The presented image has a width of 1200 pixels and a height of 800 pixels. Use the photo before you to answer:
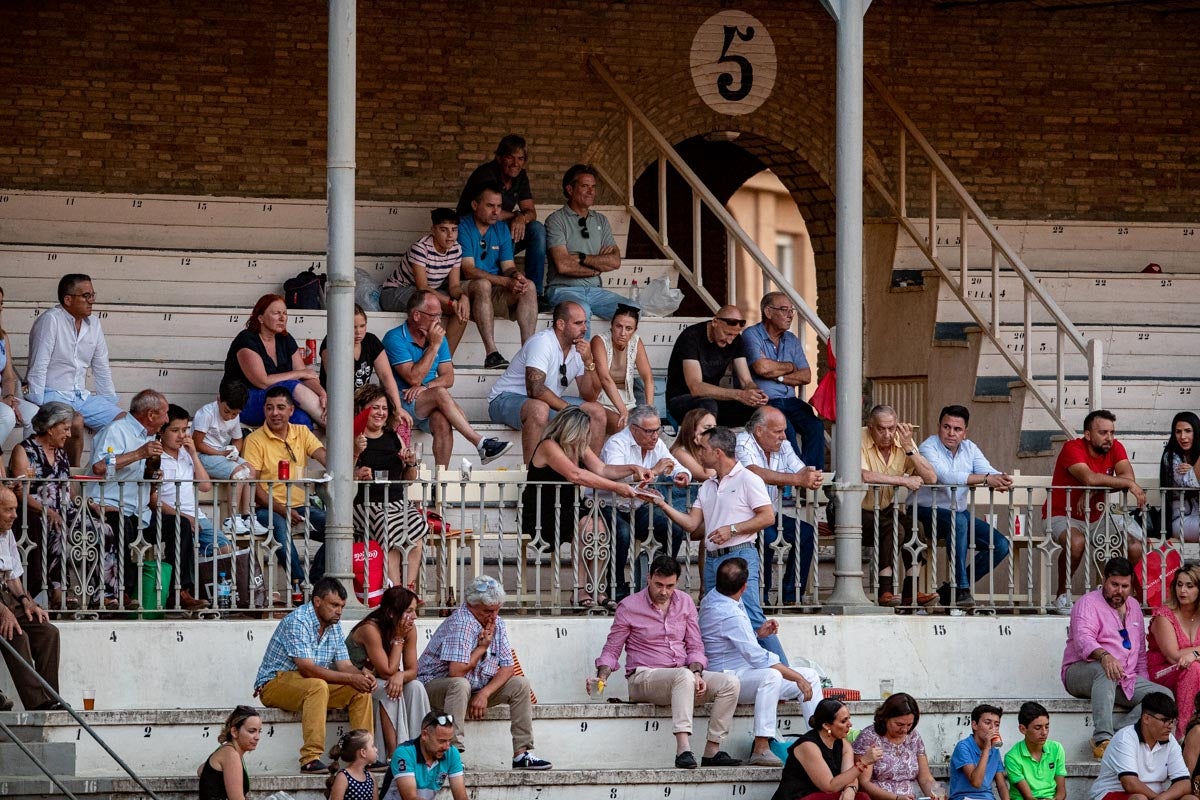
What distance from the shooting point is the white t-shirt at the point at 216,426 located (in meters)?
12.8

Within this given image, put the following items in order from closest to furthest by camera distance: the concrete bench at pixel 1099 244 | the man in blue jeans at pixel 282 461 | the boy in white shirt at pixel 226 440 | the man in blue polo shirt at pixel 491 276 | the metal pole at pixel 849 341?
the man in blue jeans at pixel 282 461 < the boy in white shirt at pixel 226 440 < the metal pole at pixel 849 341 < the man in blue polo shirt at pixel 491 276 < the concrete bench at pixel 1099 244

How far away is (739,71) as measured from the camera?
18.0 meters

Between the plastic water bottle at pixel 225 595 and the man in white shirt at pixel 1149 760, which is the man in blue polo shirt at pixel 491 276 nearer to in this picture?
the plastic water bottle at pixel 225 595

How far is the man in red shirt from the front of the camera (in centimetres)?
1278

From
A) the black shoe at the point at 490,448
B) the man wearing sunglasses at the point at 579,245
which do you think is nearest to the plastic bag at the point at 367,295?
the man wearing sunglasses at the point at 579,245

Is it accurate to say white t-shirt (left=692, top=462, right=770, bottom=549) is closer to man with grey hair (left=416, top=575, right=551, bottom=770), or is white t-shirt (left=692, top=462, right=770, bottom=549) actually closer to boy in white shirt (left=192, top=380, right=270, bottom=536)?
man with grey hair (left=416, top=575, right=551, bottom=770)

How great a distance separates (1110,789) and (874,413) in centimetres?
277

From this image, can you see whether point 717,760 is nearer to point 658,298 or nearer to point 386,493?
point 386,493

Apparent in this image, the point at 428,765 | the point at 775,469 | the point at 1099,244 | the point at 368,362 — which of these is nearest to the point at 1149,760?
the point at 775,469

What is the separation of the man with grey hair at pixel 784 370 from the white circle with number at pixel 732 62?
4.36 meters

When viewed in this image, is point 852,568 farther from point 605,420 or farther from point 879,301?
point 879,301

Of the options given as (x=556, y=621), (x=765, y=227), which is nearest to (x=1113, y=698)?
(x=556, y=621)

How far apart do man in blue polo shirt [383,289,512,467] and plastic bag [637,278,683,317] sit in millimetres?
2194

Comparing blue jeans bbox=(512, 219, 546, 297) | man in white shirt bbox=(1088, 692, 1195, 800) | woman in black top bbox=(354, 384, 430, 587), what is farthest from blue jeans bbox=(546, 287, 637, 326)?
man in white shirt bbox=(1088, 692, 1195, 800)
